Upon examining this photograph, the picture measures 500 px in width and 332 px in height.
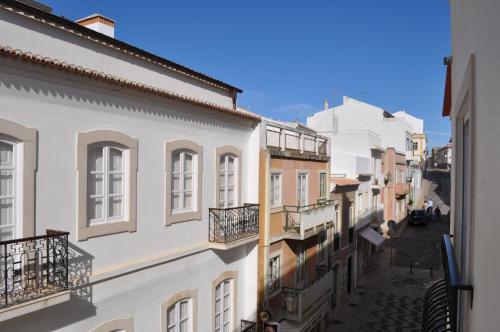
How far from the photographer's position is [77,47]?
8516 mm

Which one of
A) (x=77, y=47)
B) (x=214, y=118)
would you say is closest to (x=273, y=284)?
(x=214, y=118)

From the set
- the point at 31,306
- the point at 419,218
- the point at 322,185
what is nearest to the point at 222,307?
the point at 31,306

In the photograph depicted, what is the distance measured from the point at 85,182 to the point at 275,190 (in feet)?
26.2

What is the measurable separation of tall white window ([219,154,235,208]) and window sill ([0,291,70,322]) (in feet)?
19.2

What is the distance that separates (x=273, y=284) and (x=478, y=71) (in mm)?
13128

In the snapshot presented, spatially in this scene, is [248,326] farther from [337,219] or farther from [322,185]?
[337,219]

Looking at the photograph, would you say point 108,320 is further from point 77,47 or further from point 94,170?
point 77,47

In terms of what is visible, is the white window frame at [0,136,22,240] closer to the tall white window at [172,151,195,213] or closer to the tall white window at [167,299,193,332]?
the tall white window at [172,151,195,213]

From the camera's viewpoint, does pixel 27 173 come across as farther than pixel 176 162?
No

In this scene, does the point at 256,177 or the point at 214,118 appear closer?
the point at 214,118

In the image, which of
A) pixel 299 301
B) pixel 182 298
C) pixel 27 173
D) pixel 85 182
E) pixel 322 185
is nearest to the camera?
pixel 27 173

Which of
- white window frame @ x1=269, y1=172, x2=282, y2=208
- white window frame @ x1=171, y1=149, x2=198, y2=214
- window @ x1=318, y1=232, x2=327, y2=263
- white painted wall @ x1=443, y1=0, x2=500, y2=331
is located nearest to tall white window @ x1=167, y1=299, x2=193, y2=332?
white window frame @ x1=171, y1=149, x2=198, y2=214

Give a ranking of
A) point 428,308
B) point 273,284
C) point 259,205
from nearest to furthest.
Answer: point 428,308
point 259,205
point 273,284

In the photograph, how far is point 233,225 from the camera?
11820 millimetres
